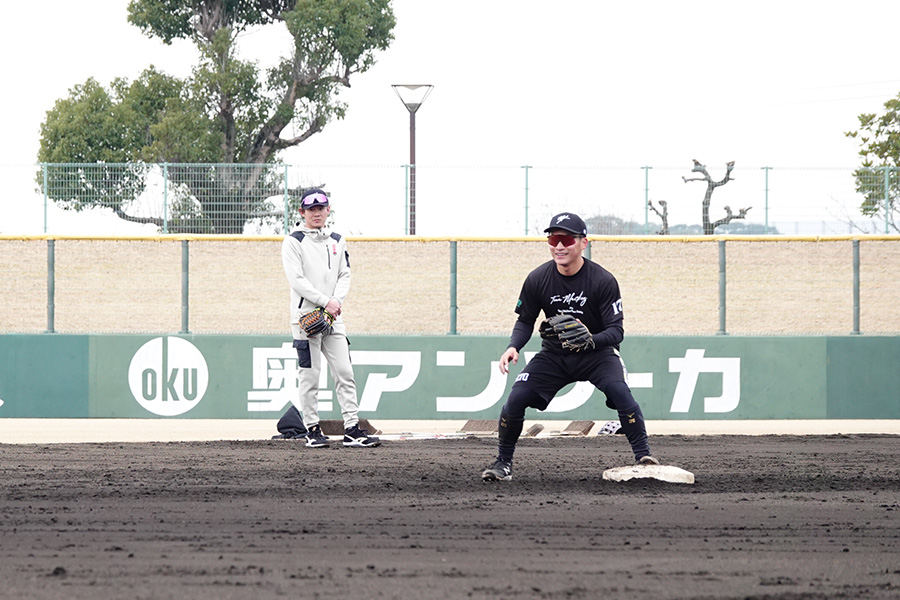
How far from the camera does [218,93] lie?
3409 cm

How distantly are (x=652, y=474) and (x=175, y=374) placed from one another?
26.3 ft

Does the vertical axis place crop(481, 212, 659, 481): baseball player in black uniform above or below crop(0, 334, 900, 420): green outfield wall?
above

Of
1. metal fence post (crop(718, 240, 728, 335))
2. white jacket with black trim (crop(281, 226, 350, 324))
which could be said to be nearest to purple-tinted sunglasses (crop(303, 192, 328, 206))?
white jacket with black trim (crop(281, 226, 350, 324))

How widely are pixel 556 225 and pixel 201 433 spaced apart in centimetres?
669

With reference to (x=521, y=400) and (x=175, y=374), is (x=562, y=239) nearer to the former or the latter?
(x=521, y=400)

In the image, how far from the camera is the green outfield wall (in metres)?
14.3

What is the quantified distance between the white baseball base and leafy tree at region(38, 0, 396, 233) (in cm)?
2559

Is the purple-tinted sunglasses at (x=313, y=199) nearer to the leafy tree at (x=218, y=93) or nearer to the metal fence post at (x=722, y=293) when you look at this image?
the metal fence post at (x=722, y=293)

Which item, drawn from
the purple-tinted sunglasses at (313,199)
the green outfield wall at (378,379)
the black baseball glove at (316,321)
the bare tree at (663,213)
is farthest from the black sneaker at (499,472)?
the bare tree at (663,213)

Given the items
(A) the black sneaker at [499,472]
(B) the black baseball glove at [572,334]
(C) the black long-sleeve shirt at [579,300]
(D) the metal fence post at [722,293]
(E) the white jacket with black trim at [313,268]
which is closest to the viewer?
(B) the black baseball glove at [572,334]

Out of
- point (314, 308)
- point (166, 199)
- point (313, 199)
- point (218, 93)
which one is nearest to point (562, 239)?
point (313, 199)

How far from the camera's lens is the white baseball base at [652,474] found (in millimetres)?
7883

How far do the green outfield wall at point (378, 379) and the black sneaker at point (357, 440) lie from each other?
3.60 meters

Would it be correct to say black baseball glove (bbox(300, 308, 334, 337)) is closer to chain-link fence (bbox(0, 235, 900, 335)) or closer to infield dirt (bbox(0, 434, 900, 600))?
infield dirt (bbox(0, 434, 900, 600))
